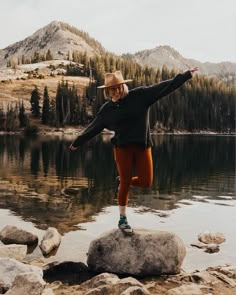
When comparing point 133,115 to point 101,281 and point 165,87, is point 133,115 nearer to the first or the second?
point 165,87

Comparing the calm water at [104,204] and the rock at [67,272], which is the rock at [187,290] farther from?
the calm water at [104,204]

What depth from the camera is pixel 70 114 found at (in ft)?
492

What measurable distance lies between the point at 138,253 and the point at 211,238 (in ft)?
18.5

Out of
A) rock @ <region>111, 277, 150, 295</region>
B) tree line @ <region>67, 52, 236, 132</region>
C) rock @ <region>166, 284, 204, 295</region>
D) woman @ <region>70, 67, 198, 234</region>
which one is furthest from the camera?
tree line @ <region>67, 52, 236, 132</region>

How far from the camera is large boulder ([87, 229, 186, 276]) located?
38.7 ft

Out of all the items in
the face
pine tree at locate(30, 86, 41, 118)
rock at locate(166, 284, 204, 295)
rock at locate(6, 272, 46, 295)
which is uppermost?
pine tree at locate(30, 86, 41, 118)

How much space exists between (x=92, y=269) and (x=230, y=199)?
17.6 metres

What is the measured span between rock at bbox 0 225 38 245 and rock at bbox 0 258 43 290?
14.8 ft

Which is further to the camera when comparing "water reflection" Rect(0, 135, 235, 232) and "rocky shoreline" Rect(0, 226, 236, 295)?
"water reflection" Rect(0, 135, 235, 232)

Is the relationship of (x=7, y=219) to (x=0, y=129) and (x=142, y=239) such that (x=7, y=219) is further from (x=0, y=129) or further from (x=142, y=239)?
(x=0, y=129)

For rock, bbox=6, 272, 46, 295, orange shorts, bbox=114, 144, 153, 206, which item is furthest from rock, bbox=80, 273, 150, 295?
orange shorts, bbox=114, 144, 153, 206

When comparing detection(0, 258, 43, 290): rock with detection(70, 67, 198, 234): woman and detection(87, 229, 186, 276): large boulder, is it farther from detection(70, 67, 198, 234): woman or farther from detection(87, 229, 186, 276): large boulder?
detection(70, 67, 198, 234): woman

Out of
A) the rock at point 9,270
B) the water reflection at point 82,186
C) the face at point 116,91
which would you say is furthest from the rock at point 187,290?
the water reflection at point 82,186

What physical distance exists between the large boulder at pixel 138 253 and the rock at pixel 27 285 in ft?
11.6
